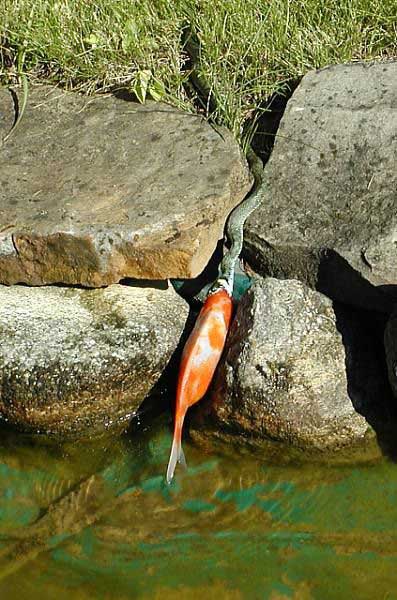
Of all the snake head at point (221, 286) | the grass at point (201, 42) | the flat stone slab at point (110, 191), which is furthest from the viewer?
the grass at point (201, 42)

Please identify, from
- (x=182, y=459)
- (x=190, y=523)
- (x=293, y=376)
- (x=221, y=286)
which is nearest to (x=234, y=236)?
(x=221, y=286)

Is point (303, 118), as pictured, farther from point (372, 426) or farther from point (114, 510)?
point (114, 510)

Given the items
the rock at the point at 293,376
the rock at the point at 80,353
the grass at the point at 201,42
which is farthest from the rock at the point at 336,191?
the rock at the point at 80,353

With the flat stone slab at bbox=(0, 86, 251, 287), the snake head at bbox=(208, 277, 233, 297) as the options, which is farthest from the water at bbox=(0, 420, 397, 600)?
the flat stone slab at bbox=(0, 86, 251, 287)

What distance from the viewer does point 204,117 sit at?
16.3 ft

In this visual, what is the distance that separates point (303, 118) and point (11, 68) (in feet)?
5.27

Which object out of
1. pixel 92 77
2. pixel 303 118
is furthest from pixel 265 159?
pixel 92 77

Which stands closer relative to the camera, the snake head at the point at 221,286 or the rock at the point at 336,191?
the rock at the point at 336,191

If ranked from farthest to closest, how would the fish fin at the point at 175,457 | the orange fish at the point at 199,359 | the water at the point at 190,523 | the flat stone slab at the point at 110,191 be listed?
the flat stone slab at the point at 110,191
the orange fish at the point at 199,359
the fish fin at the point at 175,457
the water at the point at 190,523

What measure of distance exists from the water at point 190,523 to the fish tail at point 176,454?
0.06m

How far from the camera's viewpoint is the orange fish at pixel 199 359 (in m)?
4.15

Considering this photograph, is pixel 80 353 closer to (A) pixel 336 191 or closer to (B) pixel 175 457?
(B) pixel 175 457

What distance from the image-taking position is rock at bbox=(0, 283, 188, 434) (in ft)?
13.8

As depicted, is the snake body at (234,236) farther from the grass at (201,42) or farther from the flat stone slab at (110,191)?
the grass at (201,42)
